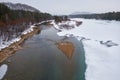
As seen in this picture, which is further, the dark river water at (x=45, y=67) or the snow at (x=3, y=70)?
the snow at (x=3, y=70)

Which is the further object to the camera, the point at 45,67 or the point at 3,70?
the point at 45,67

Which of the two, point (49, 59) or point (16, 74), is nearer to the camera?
point (16, 74)

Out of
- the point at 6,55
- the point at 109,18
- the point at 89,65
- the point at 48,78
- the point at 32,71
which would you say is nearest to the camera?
the point at 48,78

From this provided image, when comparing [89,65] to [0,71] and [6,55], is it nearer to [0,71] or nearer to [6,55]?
[0,71]

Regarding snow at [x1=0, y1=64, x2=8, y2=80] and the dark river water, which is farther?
snow at [x1=0, y1=64, x2=8, y2=80]

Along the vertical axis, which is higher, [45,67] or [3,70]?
[3,70]

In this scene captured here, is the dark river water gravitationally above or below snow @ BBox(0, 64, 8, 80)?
below

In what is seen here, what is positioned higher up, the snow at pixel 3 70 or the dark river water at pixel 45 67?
the snow at pixel 3 70

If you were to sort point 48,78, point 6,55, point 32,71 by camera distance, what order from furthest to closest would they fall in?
point 6,55 → point 32,71 → point 48,78

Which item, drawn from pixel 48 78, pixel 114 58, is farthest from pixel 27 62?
pixel 114 58
